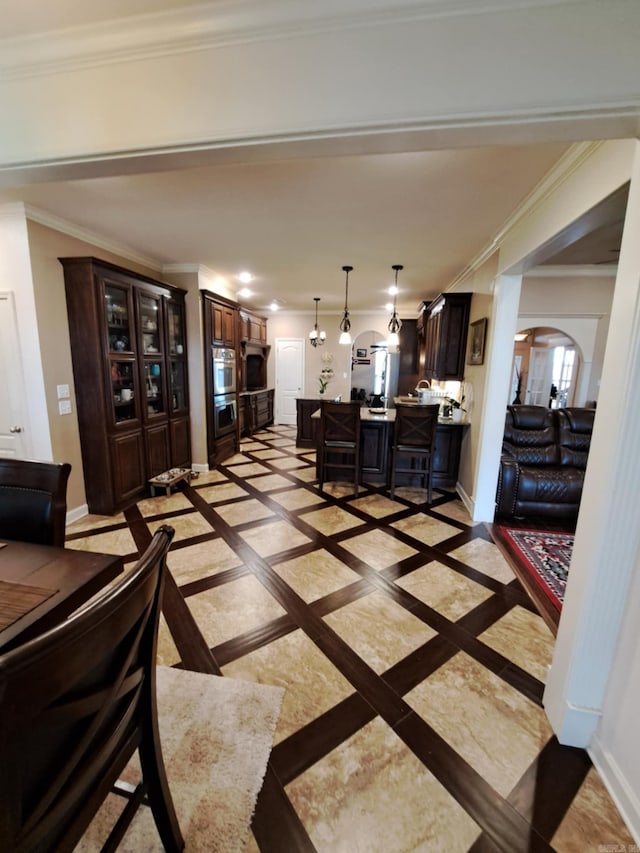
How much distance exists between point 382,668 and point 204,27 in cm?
279

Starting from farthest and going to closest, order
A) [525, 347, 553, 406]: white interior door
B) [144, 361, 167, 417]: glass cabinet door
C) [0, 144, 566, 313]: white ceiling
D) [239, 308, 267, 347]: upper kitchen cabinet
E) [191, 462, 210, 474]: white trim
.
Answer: [525, 347, 553, 406]: white interior door < [239, 308, 267, 347]: upper kitchen cabinet < [191, 462, 210, 474]: white trim < [144, 361, 167, 417]: glass cabinet door < [0, 144, 566, 313]: white ceiling

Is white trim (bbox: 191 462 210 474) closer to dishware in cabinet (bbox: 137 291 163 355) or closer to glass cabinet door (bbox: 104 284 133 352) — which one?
dishware in cabinet (bbox: 137 291 163 355)

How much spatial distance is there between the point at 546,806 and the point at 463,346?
391 centimetres

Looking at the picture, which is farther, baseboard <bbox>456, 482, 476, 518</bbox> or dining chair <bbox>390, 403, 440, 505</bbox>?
dining chair <bbox>390, 403, 440, 505</bbox>

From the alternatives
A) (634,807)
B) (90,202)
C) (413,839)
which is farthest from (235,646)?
(90,202)

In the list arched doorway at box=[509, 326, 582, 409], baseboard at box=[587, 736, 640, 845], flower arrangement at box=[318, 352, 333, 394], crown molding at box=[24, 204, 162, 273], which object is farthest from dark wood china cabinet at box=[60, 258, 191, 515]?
arched doorway at box=[509, 326, 582, 409]

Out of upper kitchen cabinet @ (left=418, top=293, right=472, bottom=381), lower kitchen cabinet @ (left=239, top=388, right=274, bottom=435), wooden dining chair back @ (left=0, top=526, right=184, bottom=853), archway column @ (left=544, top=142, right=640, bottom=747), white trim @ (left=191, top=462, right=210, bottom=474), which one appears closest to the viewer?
wooden dining chair back @ (left=0, top=526, right=184, bottom=853)

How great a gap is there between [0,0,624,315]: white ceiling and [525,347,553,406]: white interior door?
4.97m

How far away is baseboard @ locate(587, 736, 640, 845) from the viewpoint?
116 centimetres

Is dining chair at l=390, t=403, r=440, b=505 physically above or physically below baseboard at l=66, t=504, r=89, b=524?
above

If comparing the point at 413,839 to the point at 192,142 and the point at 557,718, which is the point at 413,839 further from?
the point at 192,142

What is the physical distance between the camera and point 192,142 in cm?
128

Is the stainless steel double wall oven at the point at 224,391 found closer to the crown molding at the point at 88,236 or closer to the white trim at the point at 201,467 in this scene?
the white trim at the point at 201,467

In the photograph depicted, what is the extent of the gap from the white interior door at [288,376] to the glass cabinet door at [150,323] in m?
4.11
